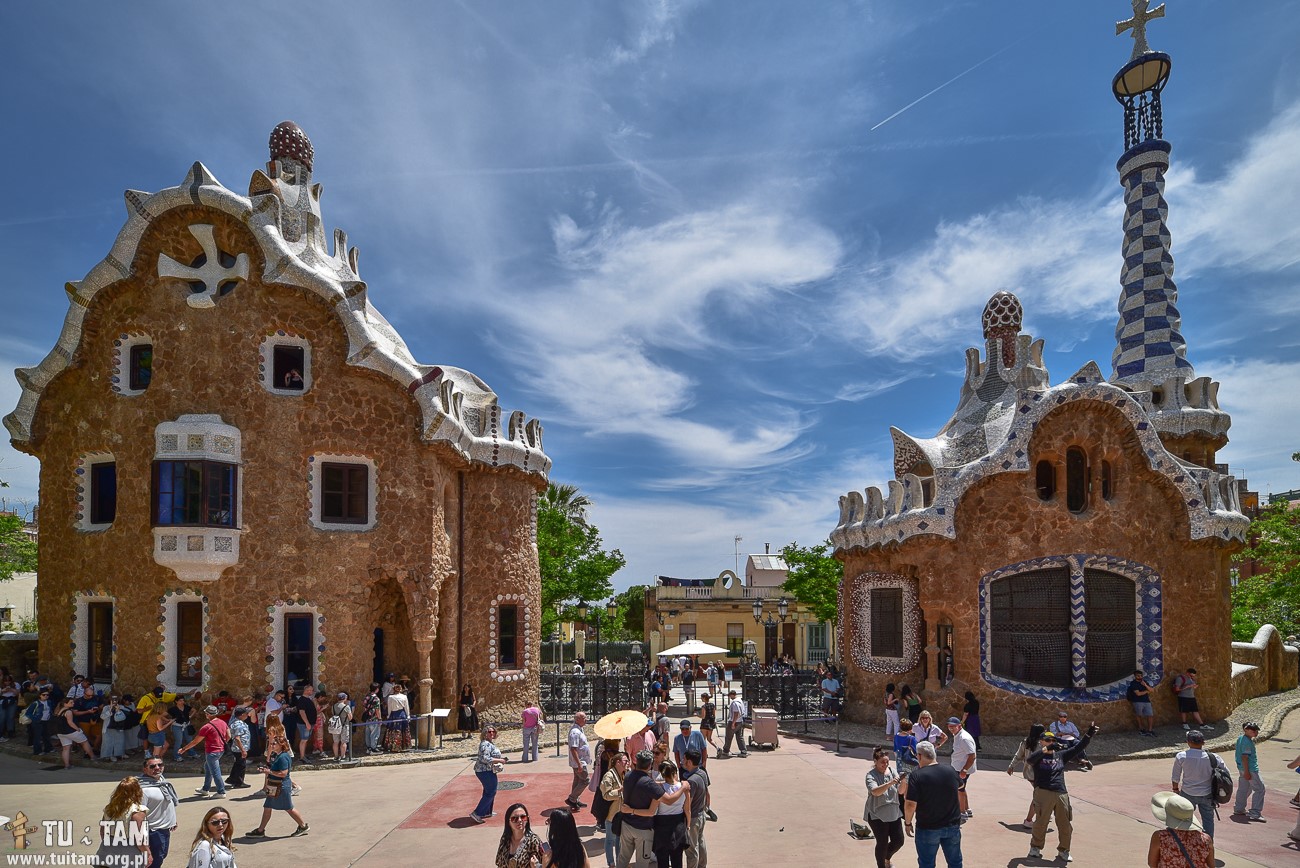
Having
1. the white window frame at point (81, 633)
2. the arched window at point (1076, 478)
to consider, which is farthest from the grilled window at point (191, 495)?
the arched window at point (1076, 478)

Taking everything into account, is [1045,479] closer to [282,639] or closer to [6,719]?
[282,639]

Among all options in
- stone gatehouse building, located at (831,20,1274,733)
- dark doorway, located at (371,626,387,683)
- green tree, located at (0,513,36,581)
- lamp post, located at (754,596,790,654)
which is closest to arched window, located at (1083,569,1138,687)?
stone gatehouse building, located at (831,20,1274,733)

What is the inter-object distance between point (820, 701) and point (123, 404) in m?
18.4

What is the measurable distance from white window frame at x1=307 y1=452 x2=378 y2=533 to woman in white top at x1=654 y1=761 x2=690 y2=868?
12280mm

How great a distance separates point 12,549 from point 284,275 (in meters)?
26.3

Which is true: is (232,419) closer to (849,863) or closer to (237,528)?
(237,528)

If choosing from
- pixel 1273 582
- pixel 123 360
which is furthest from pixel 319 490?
pixel 1273 582

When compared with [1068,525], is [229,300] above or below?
above

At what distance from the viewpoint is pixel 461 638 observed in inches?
820

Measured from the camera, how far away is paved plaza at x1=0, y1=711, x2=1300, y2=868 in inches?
408

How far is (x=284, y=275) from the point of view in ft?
59.0

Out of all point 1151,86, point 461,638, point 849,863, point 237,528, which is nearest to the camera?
point 849,863

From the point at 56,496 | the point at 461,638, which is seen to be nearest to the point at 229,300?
the point at 56,496

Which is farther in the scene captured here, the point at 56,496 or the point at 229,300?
the point at 56,496
